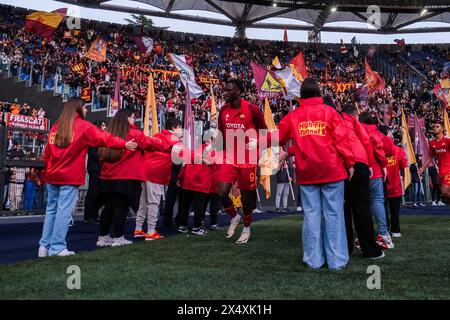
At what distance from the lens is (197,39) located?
4188cm

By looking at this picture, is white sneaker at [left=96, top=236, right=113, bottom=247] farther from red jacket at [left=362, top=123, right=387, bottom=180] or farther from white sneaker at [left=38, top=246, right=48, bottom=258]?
red jacket at [left=362, top=123, right=387, bottom=180]

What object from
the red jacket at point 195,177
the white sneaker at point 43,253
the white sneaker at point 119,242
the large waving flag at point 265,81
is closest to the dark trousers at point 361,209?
the white sneaker at point 119,242

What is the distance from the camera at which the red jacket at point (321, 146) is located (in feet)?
15.1

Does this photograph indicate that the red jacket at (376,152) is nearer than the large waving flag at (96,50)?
Yes

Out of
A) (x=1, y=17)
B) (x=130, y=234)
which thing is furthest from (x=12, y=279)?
(x=1, y=17)

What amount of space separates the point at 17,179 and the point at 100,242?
191 inches

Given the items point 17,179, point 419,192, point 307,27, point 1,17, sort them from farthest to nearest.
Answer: point 307,27 → point 1,17 → point 419,192 → point 17,179

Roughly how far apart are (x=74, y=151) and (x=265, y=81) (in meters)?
12.8

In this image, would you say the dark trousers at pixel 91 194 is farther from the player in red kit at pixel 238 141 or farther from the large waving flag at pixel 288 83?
the large waving flag at pixel 288 83

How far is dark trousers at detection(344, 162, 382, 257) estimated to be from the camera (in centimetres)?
518

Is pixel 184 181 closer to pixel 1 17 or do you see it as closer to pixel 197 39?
pixel 1 17

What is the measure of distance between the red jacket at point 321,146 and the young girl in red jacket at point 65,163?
81.4 inches

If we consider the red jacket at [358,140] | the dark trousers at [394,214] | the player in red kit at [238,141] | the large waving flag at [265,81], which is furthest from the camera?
the large waving flag at [265,81]

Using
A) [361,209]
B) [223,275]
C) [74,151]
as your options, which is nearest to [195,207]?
[74,151]
